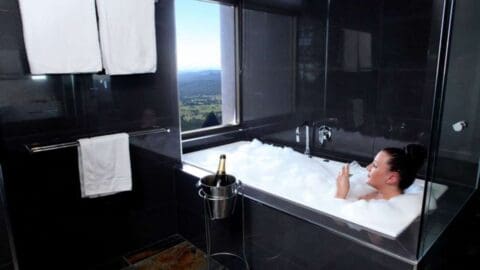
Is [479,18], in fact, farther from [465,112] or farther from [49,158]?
[49,158]

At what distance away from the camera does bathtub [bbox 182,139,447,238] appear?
1.54 meters

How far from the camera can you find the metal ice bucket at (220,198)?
1.76 metres

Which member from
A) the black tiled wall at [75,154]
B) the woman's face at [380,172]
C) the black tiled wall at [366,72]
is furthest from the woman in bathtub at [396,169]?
the black tiled wall at [75,154]

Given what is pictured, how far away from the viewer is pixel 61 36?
1.72 meters

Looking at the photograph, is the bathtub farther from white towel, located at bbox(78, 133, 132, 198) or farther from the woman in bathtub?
white towel, located at bbox(78, 133, 132, 198)

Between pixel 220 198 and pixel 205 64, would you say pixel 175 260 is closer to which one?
pixel 220 198

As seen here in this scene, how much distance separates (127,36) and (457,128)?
1.94 metres

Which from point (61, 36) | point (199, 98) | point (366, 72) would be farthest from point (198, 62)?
point (366, 72)

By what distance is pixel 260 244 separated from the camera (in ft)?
5.94

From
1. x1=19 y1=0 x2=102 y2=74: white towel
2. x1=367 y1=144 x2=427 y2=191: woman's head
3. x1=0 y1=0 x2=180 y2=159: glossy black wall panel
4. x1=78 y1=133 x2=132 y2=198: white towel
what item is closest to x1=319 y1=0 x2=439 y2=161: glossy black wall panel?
x1=367 y1=144 x2=427 y2=191: woman's head

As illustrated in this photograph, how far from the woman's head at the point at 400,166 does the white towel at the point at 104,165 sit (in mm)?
1579

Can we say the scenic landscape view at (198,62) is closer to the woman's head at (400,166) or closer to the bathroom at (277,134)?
the bathroom at (277,134)

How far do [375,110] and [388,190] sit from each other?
70 cm

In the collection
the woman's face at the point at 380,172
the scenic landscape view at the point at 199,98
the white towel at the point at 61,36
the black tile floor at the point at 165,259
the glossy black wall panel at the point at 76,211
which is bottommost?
the black tile floor at the point at 165,259
